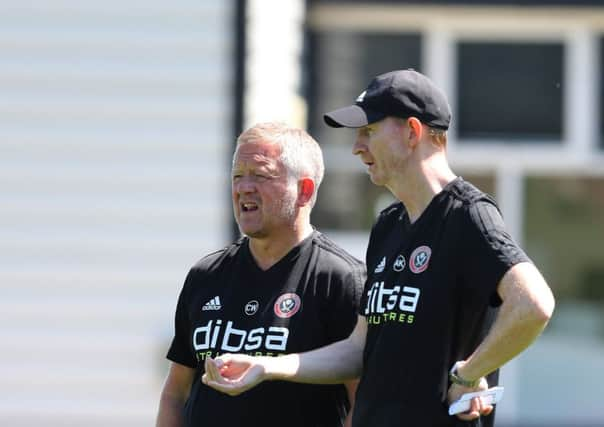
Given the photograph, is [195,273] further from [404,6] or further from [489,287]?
[404,6]

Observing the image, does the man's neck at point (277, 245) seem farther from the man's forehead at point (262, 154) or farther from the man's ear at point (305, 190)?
the man's forehead at point (262, 154)

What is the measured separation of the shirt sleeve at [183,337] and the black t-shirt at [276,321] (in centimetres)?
3

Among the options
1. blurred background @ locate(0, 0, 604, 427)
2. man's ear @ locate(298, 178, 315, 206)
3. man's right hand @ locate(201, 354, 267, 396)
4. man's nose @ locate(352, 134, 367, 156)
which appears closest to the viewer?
man's right hand @ locate(201, 354, 267, 396)

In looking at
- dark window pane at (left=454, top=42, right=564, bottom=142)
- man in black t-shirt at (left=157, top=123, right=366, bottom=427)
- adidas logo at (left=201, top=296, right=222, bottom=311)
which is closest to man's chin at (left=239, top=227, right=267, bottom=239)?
man in black t-shirt at (left=157, top=123, right=366, bottom=427)

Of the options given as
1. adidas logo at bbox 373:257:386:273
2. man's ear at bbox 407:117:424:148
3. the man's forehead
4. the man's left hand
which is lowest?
the man's left hand

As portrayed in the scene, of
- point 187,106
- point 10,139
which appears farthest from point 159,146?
point 10,139

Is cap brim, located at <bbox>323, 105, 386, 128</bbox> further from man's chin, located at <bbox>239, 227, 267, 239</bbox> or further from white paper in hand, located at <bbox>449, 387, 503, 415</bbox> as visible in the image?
white paper in hand, located at <bbox>449, 387, 503, 415</bbox>

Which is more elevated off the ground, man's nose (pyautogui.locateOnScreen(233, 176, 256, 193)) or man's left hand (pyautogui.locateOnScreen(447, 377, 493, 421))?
man's nose (pyautogui.locateOnScreen(233, 176, 256, 193))

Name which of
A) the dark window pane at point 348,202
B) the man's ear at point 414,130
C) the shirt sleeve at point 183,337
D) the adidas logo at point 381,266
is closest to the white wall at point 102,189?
the dark window pane at point 348,202

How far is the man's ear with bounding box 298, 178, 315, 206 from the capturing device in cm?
401

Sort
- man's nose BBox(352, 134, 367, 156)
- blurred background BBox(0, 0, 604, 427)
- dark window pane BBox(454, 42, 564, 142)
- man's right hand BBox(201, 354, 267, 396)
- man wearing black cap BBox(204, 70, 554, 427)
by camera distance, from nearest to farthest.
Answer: man wearing black cap BBox(204, 70, 554, 427) → man's right hand BBox(201, 354, 267, 396) → man's nose BBox(352, 134, 367, 156) → blurred background BBox(0, 0, 604, 427) → dark window pane BBox(454, 42, 564, 142)

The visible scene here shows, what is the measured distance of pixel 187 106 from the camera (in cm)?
786

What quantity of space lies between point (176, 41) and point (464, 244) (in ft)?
15.1

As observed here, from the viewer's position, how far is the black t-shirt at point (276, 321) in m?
3.91
